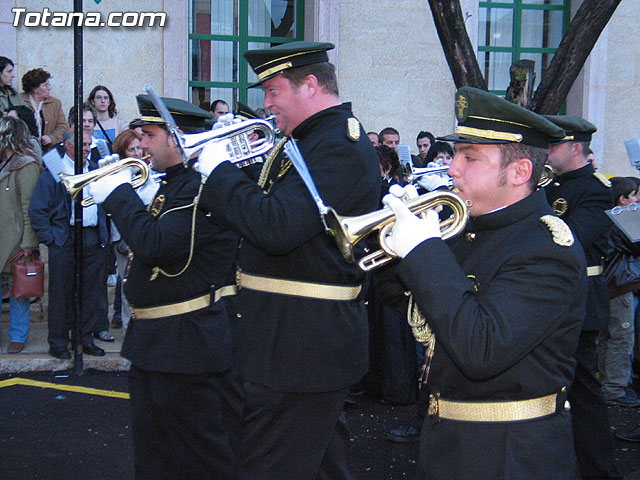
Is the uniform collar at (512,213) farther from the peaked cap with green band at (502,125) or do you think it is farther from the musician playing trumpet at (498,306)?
the peaked cap with green band at (502,125)

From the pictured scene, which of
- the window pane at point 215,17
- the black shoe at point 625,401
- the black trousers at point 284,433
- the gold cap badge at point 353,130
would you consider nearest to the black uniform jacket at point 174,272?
the black trousers at point 284,433

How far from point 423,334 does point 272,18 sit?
898cm

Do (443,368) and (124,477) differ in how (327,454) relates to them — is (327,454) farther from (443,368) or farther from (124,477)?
(124,477)

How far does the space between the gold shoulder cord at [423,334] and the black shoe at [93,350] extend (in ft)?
15.9

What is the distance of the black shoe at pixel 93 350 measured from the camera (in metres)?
6.84

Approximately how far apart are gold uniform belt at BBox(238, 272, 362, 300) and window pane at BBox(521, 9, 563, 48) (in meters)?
9.58

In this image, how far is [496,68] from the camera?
11562 millimetres

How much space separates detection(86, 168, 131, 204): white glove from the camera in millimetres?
3566

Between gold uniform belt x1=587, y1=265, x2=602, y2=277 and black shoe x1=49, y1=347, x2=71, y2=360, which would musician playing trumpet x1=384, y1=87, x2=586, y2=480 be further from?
black shoe x1=49, y1=347, x2=71, y2=360

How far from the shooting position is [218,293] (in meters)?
3.82

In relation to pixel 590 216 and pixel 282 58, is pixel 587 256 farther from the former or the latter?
pixel 282 58

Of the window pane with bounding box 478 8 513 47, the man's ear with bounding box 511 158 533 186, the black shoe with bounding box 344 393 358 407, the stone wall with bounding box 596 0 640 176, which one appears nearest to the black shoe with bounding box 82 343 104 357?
the black shoe with bounding box 344 393 358 407

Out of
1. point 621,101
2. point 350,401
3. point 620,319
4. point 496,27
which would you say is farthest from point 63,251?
point 621,101

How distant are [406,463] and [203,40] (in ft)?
23.5
